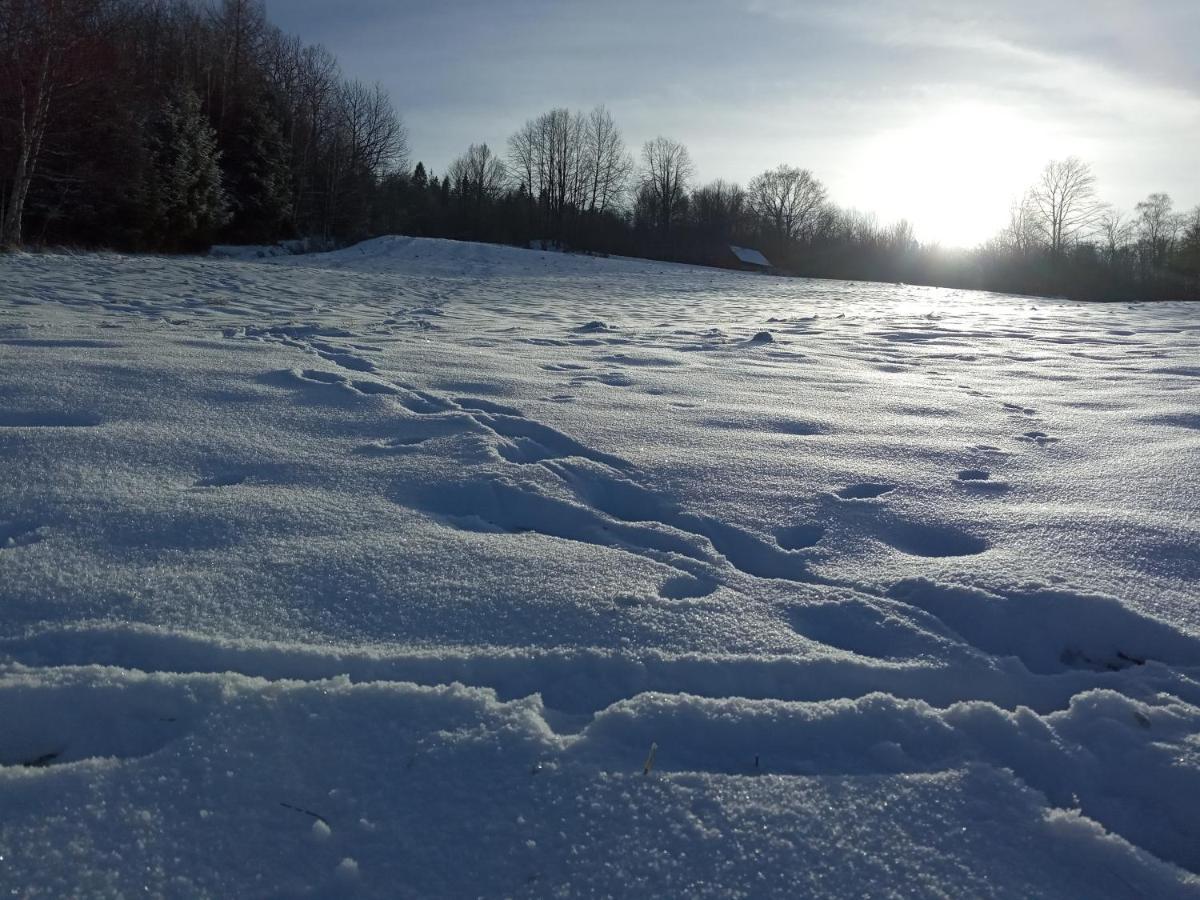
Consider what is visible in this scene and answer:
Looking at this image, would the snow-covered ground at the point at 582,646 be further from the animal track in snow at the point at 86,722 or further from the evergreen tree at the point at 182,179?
the evergreen tree at the point at 182,179

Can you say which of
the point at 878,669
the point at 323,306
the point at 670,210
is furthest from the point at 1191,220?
the point at 878,669

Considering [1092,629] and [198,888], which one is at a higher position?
[1092,629]

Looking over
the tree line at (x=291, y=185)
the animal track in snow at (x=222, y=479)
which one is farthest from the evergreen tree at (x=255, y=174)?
the animal track in snow at (x=222, y=479)

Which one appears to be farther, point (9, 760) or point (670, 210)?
point (670, 210)

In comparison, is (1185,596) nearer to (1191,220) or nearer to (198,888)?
(198,888)

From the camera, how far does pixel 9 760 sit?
1064mm

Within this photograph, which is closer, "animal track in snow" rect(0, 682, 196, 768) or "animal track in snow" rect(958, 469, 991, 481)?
"animal track in snow" rect(0, 682, 196, 768)

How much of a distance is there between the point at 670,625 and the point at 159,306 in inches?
250

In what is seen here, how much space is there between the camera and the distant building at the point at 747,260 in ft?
110

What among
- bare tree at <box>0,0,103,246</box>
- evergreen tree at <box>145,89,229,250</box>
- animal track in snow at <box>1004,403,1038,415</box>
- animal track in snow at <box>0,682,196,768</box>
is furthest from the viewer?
evergreen tree at <box>145,89,229,250</box>

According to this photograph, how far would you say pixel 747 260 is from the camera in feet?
113

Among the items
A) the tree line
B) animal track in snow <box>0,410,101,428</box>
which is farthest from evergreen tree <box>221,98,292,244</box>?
animal track in snow <box>0,410,101,428</box>

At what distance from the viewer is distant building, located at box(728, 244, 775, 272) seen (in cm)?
3344

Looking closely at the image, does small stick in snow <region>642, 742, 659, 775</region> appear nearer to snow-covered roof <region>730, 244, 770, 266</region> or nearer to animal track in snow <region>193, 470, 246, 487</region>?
animal track in snow <region>193, 470, 246, 487</region>
